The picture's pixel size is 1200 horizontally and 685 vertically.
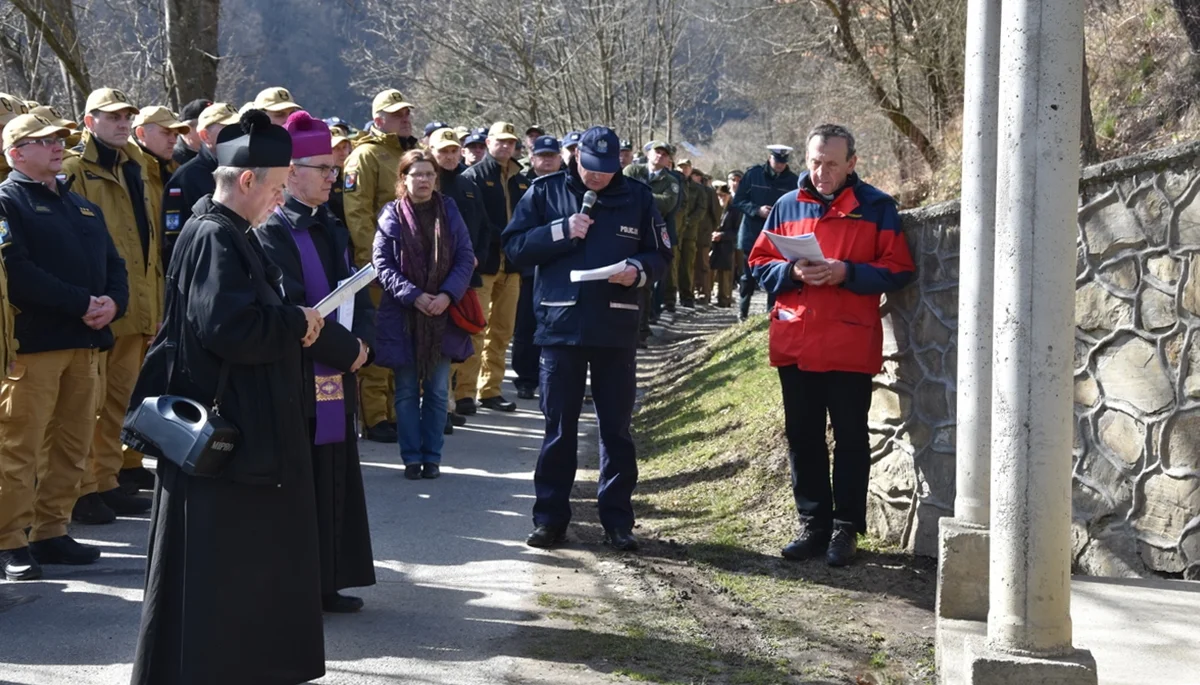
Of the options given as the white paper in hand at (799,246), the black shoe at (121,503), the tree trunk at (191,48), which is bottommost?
the black shoe at (121,503)

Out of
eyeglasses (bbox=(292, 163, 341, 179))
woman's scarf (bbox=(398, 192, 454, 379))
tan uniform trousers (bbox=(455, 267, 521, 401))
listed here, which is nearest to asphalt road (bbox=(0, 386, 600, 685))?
woman's scarf (bbox=(398, 192, 454, 379))

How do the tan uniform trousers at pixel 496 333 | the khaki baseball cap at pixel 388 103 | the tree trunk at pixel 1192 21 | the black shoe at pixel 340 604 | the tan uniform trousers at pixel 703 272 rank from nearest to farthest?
the black shoe at pixel 340 604, the khaki baseball cap at pixel 388 103, the tan uniform trousers at pixel 496 333, the tree trunk at pixel 1192 21, the tan uniform trousers at pixel 703 272

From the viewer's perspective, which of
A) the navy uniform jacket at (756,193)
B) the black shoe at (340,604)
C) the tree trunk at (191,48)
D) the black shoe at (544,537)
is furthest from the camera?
the navy uniform jacket at (756,193)

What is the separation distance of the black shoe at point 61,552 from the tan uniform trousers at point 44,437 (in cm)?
4

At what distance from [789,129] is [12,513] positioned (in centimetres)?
2877

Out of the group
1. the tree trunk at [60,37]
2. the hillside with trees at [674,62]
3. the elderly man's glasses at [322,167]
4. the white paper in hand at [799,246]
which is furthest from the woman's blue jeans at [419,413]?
the tree trunk at [60,37]

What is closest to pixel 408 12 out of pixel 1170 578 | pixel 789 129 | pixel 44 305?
pixel 789 129

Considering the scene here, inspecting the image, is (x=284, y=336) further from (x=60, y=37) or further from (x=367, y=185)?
(x=60, y=37)

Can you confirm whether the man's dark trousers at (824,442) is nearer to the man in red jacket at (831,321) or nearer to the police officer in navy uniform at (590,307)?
the man in red jacket at (831,321)

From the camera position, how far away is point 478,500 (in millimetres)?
8422

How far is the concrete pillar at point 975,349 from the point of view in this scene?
211 inches

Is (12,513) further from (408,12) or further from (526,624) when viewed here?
(408,12)

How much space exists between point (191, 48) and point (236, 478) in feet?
29.1

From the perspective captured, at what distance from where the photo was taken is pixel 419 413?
29.5ft
